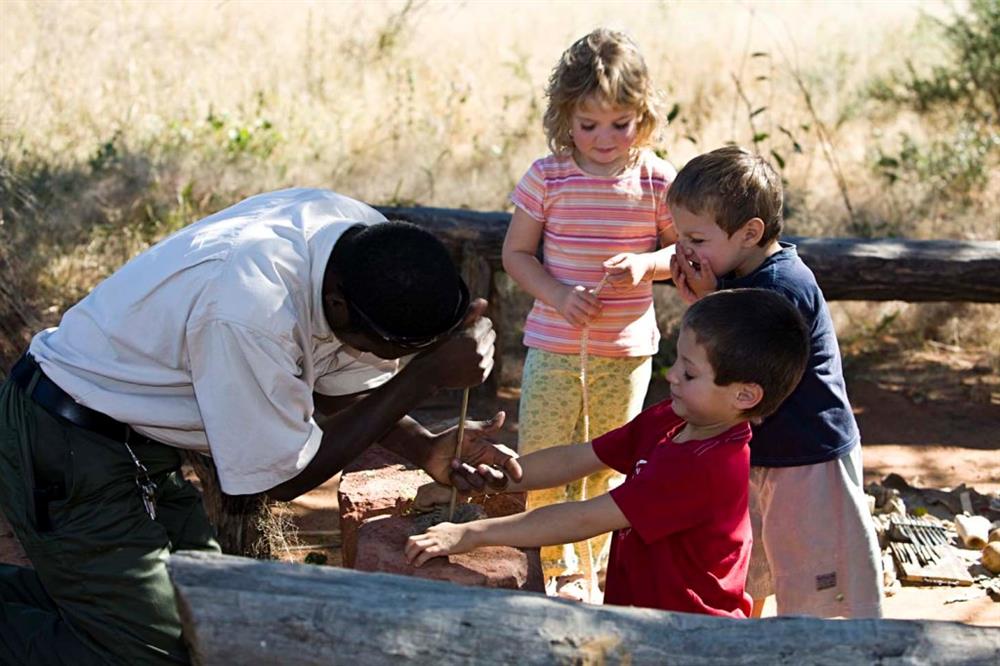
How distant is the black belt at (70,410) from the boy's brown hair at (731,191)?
5.00ft

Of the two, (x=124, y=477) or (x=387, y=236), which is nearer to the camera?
(x=387, y=236)

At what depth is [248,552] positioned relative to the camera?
13.9ft

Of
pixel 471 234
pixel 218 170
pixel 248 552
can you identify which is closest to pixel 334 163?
pixel 218 170

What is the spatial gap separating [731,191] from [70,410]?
1.72 m

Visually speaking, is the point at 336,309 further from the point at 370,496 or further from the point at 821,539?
the point at 821,539

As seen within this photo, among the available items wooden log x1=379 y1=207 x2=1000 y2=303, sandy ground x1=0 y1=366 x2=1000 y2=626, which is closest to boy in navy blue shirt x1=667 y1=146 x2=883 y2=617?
sandy ground x1=0 y1=366 x2=1000 y2=626

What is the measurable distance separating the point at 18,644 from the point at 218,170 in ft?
19.2

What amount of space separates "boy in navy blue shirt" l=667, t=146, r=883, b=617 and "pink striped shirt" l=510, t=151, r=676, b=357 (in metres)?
0.72

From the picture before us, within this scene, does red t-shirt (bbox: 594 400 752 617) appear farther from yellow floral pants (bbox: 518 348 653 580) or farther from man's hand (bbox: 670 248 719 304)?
yellow floral pants (bbox: 518 348 653 580)

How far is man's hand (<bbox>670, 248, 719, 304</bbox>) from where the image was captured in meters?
3.22

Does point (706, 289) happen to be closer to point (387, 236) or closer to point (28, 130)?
point (387, 236)

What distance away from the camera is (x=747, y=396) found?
286 cm

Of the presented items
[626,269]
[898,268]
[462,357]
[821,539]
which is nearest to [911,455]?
[898,268]

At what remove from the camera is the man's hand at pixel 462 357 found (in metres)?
2.97
